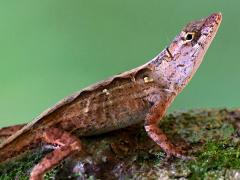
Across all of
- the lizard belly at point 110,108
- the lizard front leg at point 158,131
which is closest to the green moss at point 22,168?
the lizard belly at point 110,108

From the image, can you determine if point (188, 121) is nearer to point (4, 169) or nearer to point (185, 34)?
point (185, 34)

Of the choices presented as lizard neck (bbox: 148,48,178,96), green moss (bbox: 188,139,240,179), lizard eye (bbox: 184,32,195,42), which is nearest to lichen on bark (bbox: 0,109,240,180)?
green moss (bbox: 188,139,240,179)

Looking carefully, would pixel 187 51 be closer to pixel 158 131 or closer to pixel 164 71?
pixel 164 71

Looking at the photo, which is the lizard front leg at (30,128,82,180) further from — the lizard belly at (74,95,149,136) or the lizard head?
the lizard head

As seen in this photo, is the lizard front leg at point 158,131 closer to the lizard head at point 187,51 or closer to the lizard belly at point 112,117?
the lizard belly at point 112,117

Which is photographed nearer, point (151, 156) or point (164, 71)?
point (151, 156)

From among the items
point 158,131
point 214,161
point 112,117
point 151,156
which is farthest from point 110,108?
point 214,161

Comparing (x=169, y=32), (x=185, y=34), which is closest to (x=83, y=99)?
(x=185, y=34)
